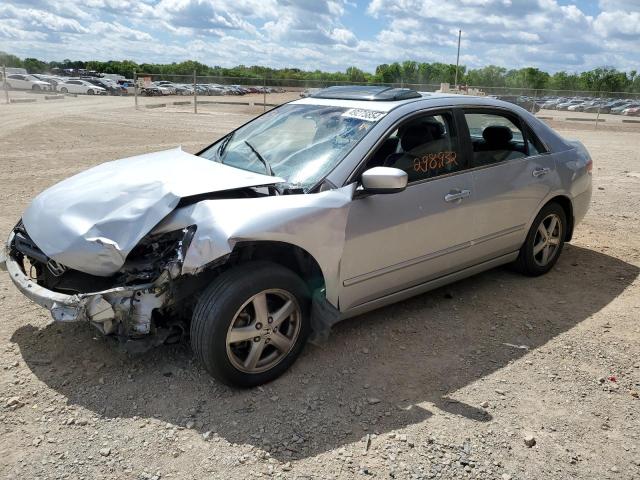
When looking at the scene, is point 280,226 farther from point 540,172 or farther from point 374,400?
point 540,172

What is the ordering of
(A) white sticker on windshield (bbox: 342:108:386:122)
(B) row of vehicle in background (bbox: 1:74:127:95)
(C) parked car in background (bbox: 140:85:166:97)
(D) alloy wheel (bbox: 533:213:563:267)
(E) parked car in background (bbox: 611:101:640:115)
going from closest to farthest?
1. (A) white sticker on windshield (bbox: 342:108:386:122)
2. (D) alloy wheel (bbox: 533:213:563:267)
3. (E) parked car in background (bbox: 611:101:640:115)
4. (C) parked car in background (bbox: 140:85:166:97)
5. (B) row of vehicle in background (bbox: 1:74:127:95)

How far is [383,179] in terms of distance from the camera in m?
3.37

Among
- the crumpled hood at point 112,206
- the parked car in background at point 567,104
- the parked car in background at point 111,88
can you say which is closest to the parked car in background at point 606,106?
the parked car in background at point 567,104

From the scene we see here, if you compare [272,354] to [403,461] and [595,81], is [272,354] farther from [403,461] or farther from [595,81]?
[595,81]

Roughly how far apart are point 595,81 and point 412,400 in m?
81.2

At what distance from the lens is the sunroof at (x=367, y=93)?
416 cm

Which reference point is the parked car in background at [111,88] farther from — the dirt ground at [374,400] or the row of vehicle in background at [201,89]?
the dirt ground at [374,400]

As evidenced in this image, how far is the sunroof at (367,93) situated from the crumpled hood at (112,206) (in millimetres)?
1138

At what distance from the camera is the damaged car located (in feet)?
10.1

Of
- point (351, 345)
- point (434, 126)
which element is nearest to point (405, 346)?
point (351, 345)

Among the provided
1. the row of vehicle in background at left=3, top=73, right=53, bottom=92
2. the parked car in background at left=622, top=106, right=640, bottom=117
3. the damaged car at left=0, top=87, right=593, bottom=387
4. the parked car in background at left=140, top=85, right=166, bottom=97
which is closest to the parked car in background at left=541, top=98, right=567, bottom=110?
the parked car in background at left=622, top=106, right=640, bottom=117

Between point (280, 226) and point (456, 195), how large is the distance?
154cm

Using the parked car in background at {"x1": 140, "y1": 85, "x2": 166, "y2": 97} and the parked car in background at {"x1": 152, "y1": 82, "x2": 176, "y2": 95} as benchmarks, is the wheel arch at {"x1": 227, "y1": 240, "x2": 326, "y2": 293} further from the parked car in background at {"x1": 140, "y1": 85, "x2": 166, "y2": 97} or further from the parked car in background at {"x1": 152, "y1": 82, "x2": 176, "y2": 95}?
the parked car in background at {"x1": 152, "y1": 82, "x2": 176, "y2": 95}

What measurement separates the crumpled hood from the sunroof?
1.14 meters
